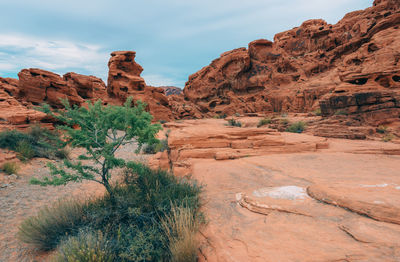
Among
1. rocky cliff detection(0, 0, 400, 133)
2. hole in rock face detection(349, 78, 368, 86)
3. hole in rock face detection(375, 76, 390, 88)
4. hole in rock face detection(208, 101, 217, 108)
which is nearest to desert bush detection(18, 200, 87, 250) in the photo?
rocky cliff detection(0, 0, 400, 133)

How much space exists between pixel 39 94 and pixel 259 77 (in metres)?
32.9

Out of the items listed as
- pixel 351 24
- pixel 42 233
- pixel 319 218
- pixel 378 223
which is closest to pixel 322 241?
pixel 319 218

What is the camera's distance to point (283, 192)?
325cm

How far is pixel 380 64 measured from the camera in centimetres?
1481

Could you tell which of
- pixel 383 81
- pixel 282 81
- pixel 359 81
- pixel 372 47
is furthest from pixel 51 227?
pixel 282 81

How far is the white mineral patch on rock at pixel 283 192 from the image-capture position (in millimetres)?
3069

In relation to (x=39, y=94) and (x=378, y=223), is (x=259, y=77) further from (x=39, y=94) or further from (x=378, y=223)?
(x=378, y=223)

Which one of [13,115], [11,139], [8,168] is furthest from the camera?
[13,115]

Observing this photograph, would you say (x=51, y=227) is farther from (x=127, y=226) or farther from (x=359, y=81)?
(x=359, y=81)

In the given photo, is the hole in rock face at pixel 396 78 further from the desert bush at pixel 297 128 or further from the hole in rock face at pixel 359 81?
the desert bush at pixel 297 128

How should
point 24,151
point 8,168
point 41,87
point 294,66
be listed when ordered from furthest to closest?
point 294,66
point 41,87
point 24,151
point 8,168

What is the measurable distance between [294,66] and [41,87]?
3723 centimetres

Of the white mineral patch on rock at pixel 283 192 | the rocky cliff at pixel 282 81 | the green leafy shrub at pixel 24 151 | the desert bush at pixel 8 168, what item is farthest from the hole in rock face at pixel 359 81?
the green leafy shrub at pixel 24 151

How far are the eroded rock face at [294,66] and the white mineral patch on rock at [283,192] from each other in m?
20.2
